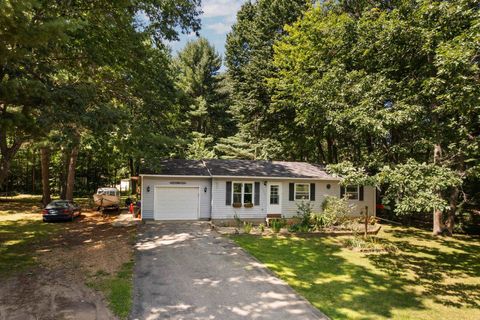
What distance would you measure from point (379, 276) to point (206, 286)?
19.8 ft

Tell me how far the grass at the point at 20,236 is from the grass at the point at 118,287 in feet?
9.96

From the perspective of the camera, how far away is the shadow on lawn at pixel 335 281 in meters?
8.01

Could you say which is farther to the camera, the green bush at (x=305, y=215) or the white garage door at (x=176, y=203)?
the white garage door at (x=176, y=203)

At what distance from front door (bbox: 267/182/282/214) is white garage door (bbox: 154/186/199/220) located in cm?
457

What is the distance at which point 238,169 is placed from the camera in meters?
20.1

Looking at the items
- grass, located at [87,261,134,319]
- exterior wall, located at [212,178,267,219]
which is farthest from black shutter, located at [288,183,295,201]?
grass, located at [87,261,134,319]

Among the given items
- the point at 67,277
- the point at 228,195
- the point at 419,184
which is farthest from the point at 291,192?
the point at 67,277

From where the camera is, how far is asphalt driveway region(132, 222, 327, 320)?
7293mm

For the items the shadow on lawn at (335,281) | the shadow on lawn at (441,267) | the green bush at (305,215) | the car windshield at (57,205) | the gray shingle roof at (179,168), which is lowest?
the shadow on lawn at (441,267)

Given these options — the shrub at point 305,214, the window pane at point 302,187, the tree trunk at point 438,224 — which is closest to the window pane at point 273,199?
the shrub at point 305,214

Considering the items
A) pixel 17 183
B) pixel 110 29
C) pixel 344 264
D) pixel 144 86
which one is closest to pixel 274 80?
pixel 144 86

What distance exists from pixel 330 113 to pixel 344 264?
7175 millimetres

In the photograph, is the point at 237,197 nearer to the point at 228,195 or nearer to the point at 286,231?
the point at 228,195

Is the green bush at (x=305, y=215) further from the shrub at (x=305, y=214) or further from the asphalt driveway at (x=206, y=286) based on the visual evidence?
the asphalt driveway at (x=206, y=286)
